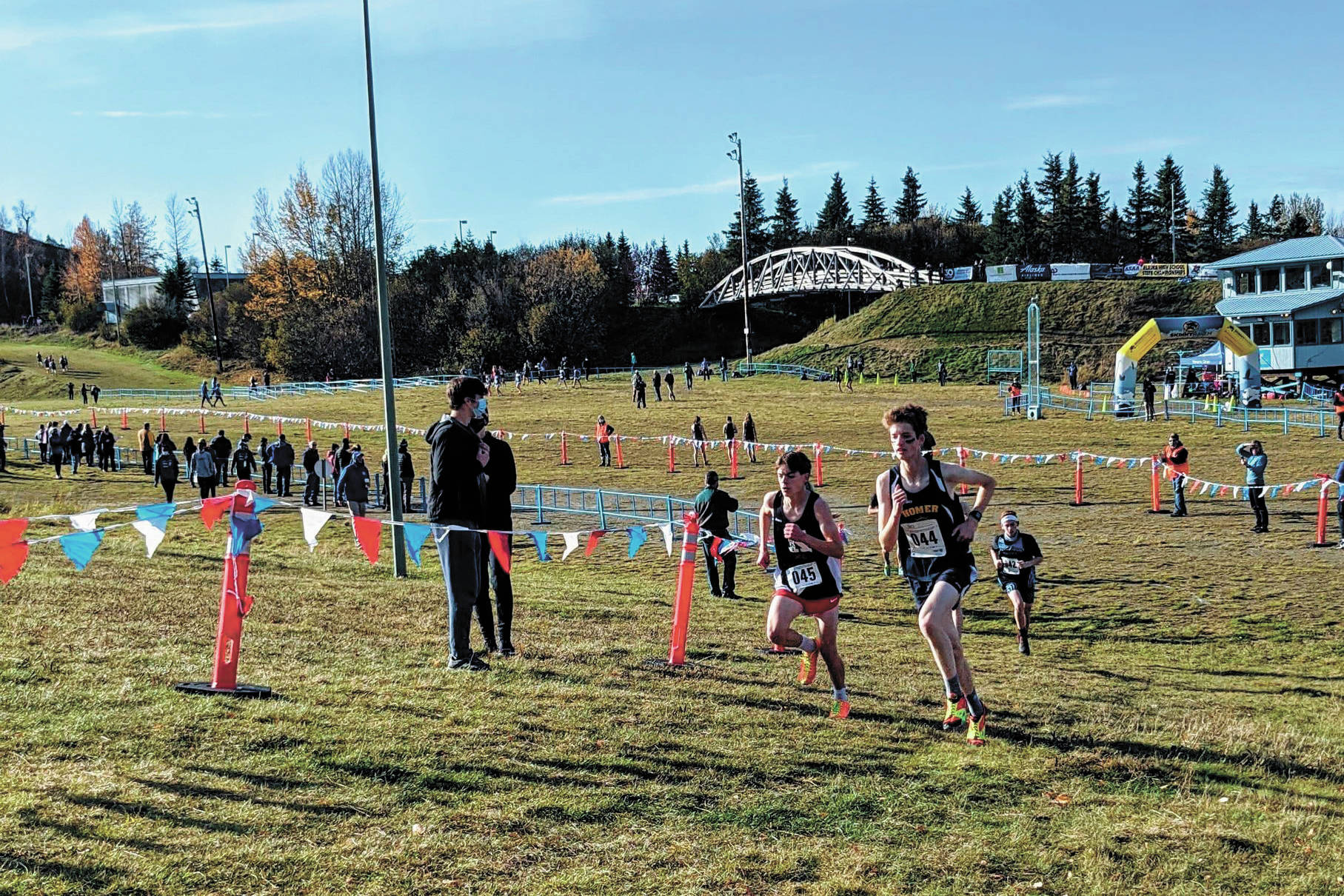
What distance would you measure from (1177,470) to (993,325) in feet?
184

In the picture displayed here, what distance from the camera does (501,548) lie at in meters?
9.08

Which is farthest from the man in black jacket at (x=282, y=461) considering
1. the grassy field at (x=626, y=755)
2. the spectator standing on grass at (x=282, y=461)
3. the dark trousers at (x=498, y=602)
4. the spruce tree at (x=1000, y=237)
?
the spruce tree at (x=1000, y=237)

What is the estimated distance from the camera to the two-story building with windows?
171 feet

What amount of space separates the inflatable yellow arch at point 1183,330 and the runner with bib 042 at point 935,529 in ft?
124

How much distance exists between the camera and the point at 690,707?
807cm

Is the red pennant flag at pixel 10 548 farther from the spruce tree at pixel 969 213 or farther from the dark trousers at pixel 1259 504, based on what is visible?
the spruce tree at pixel 969 213

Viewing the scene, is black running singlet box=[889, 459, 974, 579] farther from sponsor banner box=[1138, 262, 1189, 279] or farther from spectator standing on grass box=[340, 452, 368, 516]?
sponsor banner box=[1138, 262, 1189, 279]

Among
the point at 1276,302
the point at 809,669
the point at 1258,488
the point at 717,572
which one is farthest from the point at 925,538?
the point at 1276,302

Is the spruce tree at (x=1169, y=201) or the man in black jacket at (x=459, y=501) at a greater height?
the spruce tree at (x=1169, y=201)

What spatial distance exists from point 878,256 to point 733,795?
318 feet

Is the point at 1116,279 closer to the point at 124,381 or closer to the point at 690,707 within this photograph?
the point at 124,381

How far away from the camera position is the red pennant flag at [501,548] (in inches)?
354

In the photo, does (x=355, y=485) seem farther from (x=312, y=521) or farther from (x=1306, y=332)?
(x=1306, y=332)

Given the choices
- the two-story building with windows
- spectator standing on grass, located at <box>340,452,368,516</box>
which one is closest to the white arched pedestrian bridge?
the two-story building with windows
